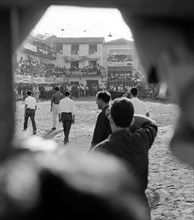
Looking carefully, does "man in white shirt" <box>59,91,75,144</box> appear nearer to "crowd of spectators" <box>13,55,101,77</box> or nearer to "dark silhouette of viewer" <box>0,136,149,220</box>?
"dark silhouette of viewer" <box>0,136,149,220</box>

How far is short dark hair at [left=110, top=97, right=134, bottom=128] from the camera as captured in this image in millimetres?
2504

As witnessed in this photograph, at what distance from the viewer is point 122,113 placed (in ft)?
8.31

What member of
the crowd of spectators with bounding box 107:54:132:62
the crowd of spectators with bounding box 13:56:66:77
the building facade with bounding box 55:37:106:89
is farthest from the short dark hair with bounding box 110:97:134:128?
the crowd of spectators with bounding box 107:54:132:62

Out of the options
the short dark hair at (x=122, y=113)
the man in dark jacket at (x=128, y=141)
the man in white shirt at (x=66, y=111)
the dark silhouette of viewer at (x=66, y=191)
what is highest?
the dark silhouette of viewer at (x=66, y=191)

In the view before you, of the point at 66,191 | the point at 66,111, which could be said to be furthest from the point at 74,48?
the point at 66,191

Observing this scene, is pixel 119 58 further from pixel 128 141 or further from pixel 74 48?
pixel 128 141

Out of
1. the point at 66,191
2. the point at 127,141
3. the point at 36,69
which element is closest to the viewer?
the point at 66,191

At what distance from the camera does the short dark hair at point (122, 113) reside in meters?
2.50

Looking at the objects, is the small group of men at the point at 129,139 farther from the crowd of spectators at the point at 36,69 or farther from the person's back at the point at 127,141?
the crowd of spectators at the point at 36,69

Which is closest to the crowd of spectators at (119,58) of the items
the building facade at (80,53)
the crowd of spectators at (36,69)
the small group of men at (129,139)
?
the building facade at (80,53)

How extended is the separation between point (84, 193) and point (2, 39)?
0.36 meters

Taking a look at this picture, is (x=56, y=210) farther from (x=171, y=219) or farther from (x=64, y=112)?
(x=64, y=112)

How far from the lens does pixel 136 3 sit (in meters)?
0.75

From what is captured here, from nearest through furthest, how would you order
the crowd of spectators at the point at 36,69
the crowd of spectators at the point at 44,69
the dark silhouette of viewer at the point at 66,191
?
1. the dark silhouette of viewer at the point at 66,191
2. the crowd of spectators at the point at 36,69
3. the crowd of spectators at the point at 44,69
